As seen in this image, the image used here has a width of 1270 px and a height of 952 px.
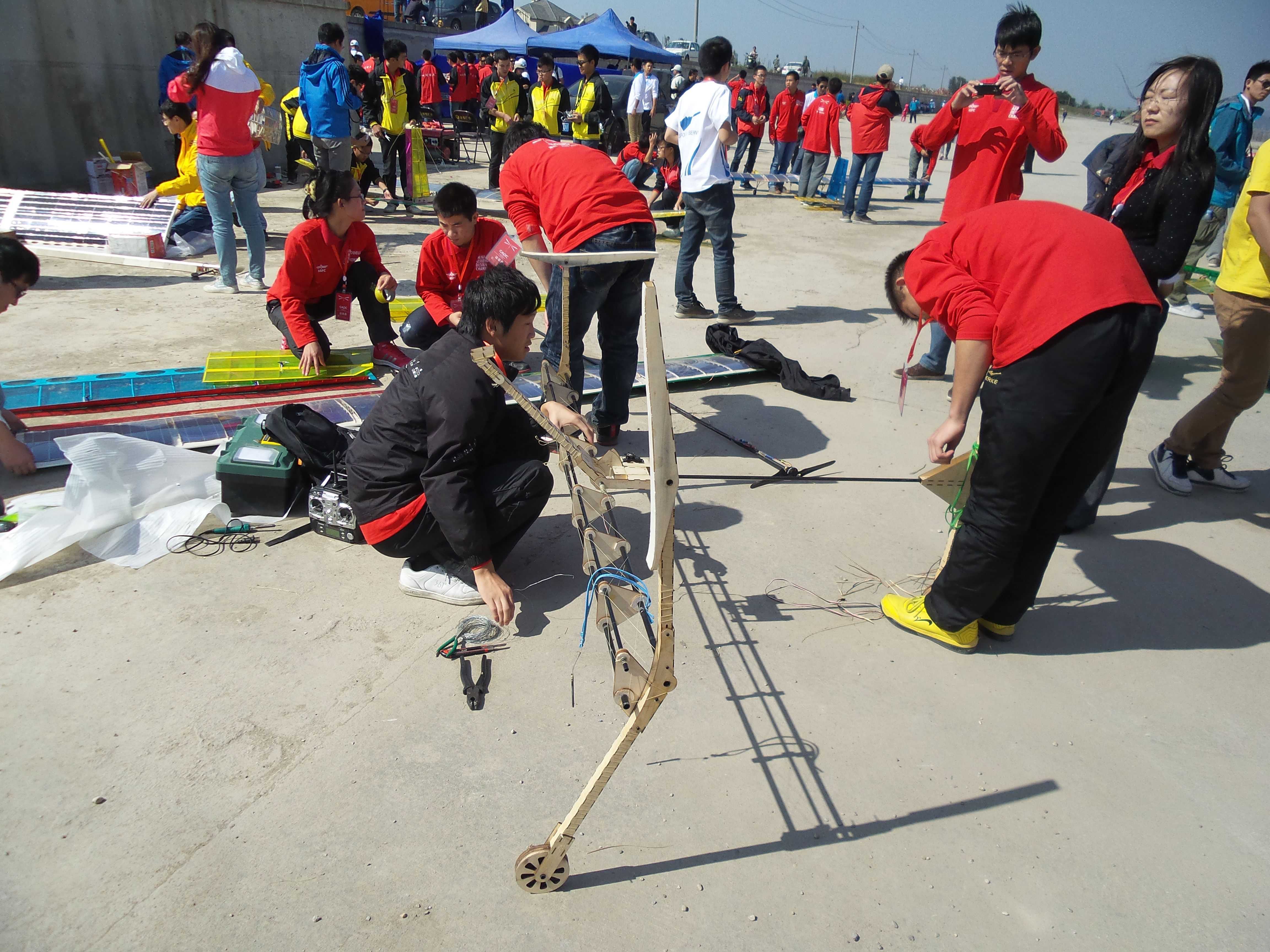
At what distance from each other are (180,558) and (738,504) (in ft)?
7.61

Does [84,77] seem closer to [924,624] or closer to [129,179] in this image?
[129,179]

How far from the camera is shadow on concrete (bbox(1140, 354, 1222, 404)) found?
5262mm

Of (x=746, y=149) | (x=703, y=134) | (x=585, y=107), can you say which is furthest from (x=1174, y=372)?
(x=746, y=149)

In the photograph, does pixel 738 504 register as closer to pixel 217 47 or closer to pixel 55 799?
pixel 55 799

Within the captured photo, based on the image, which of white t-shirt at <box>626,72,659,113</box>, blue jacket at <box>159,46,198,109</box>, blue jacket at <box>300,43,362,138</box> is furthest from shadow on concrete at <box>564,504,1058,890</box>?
white t-shirt at <box>626,72,659,113</box>

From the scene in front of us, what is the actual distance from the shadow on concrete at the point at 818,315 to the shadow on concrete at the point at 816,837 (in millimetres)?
4449

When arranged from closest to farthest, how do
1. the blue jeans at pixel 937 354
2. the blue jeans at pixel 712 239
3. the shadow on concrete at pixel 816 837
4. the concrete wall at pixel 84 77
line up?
the shadow on concrete at pixel 816 837 < the blue jeans at pixel 937 354 < the blue jeans at pixel 712 239 < the concrete wall at pixel 84 77

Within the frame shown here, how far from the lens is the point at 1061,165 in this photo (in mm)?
20625

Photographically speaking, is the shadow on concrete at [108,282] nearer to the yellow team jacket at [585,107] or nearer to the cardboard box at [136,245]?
the cardboard box at [136,245]

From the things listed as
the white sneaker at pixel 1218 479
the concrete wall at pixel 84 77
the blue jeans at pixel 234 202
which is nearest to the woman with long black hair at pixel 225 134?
the blue jeans at pixel 234 202

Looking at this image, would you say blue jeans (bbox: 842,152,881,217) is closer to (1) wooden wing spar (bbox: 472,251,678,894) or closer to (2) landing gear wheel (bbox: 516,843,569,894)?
(1) wooden wing spar (bbox: 472,251,678,894)

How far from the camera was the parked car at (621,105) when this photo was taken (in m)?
9.95

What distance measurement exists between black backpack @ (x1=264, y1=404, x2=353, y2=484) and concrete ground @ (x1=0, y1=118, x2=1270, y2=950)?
327mm

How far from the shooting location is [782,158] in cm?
1402
